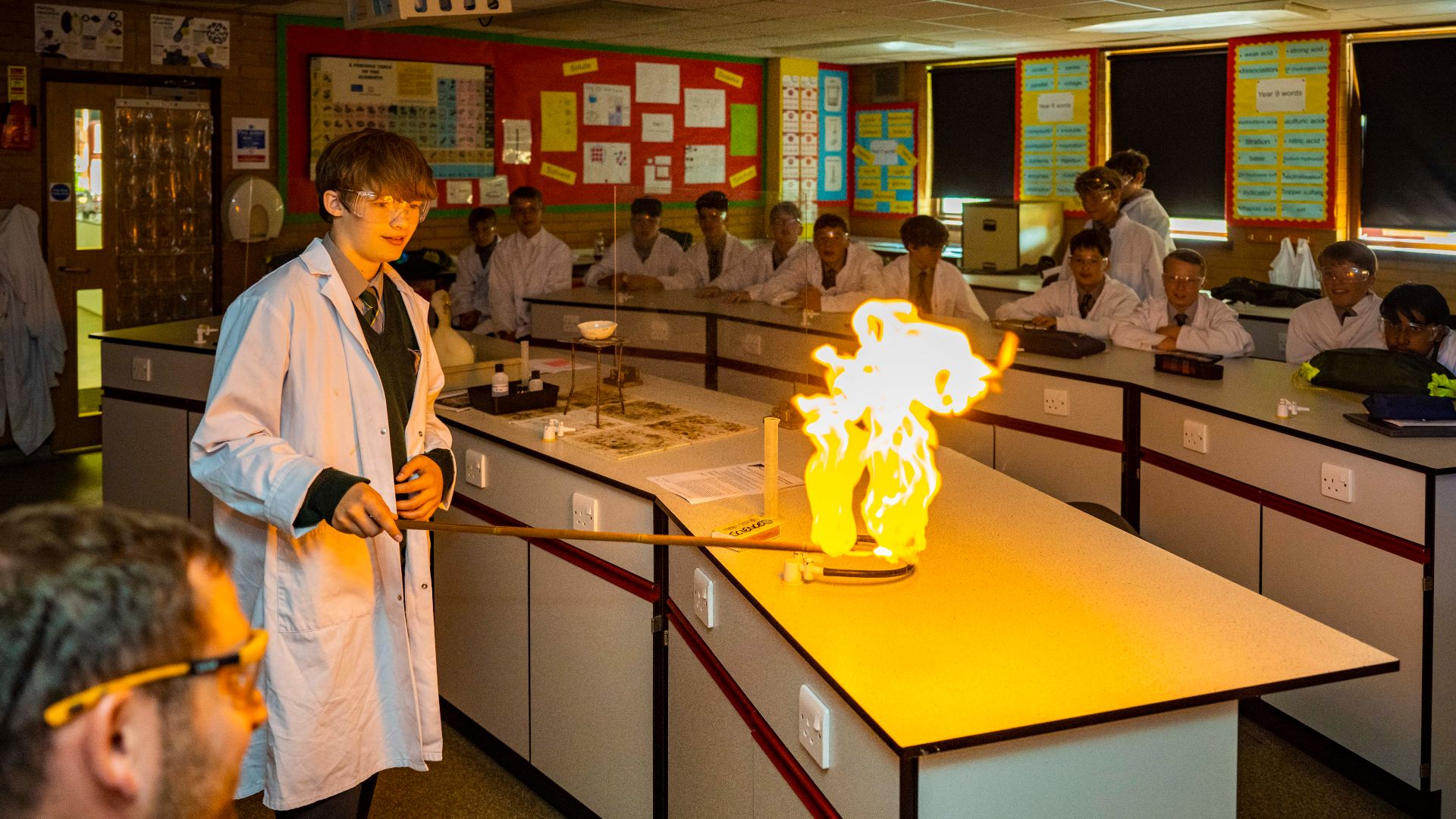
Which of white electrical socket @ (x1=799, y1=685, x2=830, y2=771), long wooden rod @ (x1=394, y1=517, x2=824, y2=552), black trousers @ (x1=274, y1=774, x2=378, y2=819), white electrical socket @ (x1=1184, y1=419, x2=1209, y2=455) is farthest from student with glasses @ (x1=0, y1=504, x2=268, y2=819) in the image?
white electrical socket @ (x1=1184, y1=419, x2=1209, y2=455)

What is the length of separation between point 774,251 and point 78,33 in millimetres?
4116

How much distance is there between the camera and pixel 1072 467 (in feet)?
16.2

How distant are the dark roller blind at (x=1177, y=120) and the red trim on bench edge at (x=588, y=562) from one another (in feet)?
21.7

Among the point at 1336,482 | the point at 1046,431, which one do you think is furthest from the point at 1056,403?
the point at 1336,482

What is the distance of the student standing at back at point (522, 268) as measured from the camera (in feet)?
24.7

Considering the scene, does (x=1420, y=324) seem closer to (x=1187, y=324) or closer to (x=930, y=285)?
(x=1187, y=324)

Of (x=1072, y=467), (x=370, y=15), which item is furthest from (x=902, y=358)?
(x=370, y=15)

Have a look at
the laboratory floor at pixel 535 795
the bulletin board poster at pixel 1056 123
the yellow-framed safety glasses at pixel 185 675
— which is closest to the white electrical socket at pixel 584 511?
the laboratory floor at pixel 535 795

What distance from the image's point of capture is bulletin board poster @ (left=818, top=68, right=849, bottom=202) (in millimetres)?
11148

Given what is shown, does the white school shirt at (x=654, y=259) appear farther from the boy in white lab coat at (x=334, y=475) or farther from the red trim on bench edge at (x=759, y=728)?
the boy in white lab coat at (x=334, y=475)

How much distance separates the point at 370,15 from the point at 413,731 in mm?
3293

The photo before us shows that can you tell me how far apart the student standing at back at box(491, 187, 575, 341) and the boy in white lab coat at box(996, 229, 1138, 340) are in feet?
9.34

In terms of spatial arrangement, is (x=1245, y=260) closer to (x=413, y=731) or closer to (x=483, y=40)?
(x=483, y=40)

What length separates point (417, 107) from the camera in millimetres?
8398
